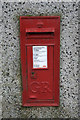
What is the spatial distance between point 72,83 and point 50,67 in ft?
1.25

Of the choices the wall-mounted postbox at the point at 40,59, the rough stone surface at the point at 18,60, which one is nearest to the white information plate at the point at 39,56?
the wall-mounted postbox at the point at 40,59

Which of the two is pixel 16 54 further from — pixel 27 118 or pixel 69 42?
pixel 27 118

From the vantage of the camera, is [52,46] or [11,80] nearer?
[52,46]

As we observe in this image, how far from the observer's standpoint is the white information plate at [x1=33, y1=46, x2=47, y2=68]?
167 centimetres

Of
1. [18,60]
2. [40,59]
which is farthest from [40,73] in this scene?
[18,60]

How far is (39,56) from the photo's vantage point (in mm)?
1686

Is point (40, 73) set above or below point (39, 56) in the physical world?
below

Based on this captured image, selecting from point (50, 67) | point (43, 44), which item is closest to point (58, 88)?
point (50, 67)

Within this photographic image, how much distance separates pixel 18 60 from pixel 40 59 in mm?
294

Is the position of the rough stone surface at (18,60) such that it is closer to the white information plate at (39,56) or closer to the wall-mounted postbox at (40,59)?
the wall-mounted postbox at (40,59)

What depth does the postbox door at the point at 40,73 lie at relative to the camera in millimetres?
1671

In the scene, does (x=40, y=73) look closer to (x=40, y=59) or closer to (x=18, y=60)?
(x=40, y=59)

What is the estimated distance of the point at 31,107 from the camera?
1.88 metres

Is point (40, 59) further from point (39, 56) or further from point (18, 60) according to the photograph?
point (18, 60)
